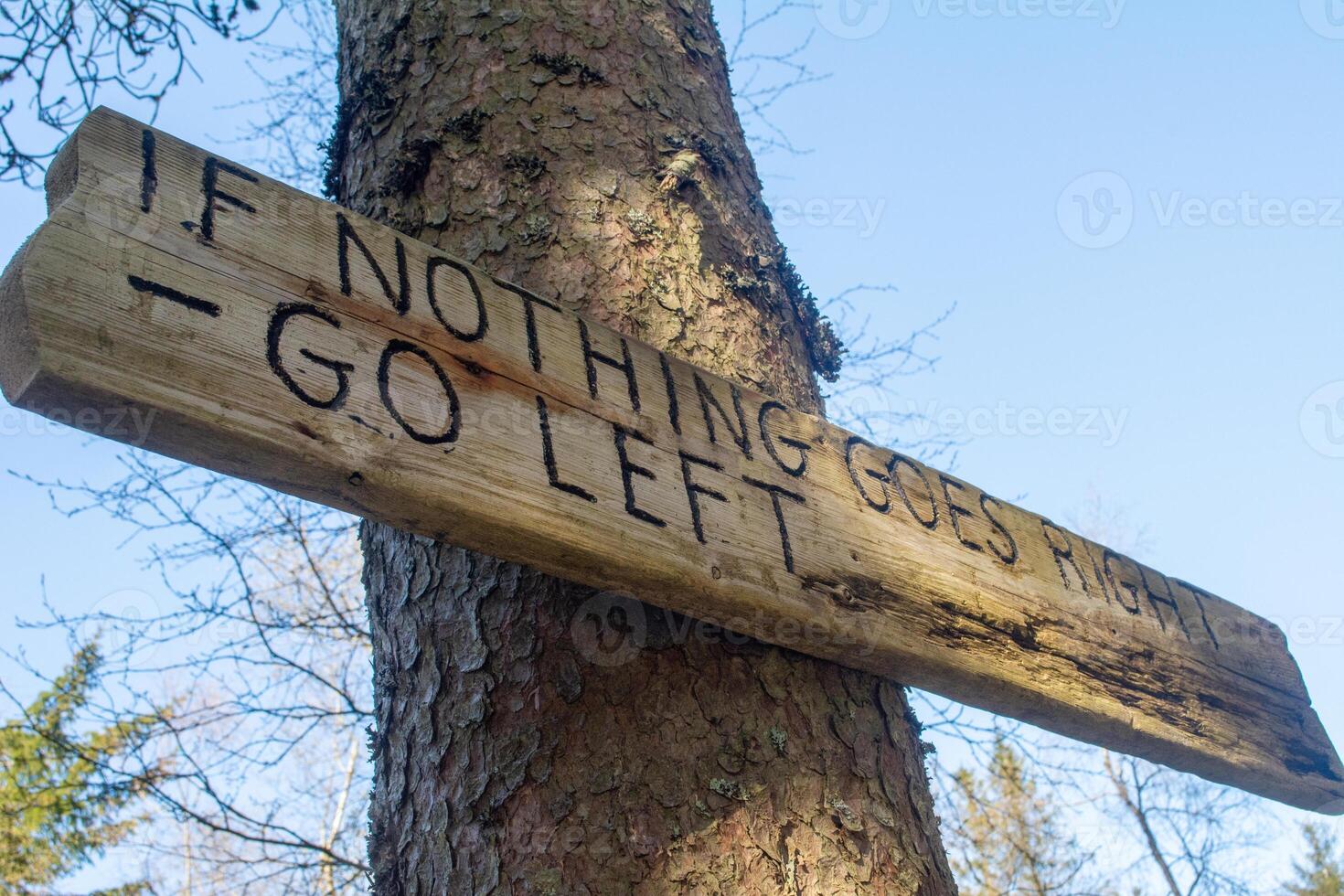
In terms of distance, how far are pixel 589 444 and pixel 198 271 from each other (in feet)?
1.48

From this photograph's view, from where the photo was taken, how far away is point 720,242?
5.65 ft

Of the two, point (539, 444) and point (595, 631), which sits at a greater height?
point (539, 444)

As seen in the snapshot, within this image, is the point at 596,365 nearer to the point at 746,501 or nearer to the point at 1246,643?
the point at 746,501

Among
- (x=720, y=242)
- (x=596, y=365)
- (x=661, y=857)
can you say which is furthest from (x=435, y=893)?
(x=720, y=242)

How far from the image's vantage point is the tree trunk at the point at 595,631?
1.14 meters

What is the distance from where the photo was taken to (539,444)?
1104 mm

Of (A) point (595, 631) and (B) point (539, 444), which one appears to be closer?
(B) point (539, 444)

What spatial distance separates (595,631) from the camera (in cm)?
125

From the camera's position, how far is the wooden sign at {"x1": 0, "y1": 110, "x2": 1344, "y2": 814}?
90cm

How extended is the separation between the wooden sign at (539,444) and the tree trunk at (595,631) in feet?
0.43

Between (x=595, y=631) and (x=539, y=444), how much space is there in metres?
0.28

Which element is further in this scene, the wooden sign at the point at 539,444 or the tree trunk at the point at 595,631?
the tree trunk at the point at 595,631

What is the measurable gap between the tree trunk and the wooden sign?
5.1 inches

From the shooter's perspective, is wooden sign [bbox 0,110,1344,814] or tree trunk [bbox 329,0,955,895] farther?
tree trunk [bbox 329,0,955,895]
